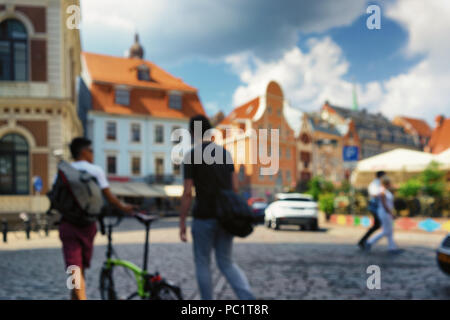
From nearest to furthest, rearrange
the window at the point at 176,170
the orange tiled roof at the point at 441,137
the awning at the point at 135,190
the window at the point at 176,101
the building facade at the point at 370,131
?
the orange tiled roof at the point at 441,137
the awning at the point at 135,190
the window at the point at 176,170
the window at the point at 176,101
the building facade at the point at 370,131

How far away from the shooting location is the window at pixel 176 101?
127ft

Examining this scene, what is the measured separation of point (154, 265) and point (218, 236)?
5210 mm

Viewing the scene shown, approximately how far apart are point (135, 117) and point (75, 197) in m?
34.7

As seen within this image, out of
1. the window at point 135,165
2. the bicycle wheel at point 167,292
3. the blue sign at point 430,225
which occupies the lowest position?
the blue sign at point 430,225

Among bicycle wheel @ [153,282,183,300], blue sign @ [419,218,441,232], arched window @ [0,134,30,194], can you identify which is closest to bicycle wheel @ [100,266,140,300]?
bicycle wheel @ [153,282,183,300]

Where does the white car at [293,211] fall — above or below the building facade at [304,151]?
below

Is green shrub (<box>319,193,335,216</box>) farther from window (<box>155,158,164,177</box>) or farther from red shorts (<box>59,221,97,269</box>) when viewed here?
red shorts (<box>59,221,97,269</box>)

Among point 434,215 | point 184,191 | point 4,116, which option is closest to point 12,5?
point 4,116

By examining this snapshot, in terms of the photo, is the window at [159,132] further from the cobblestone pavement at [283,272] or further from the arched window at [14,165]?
the cobblestone pavement at [283,272]

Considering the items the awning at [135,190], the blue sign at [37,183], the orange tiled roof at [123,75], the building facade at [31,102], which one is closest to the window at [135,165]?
the awning at [135,190]

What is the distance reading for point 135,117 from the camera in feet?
126

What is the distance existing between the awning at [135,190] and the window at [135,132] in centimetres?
349

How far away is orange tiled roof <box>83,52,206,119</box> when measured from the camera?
1496 inches

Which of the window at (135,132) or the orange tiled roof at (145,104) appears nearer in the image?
the orange tiled roof at (145,104)
